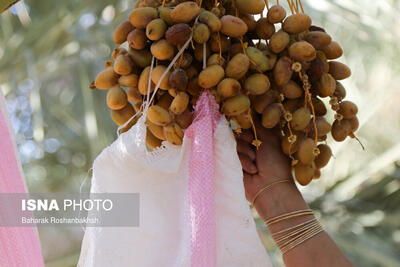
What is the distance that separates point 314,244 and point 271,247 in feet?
4.25

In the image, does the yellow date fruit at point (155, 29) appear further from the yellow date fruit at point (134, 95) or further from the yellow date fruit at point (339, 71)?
the yellow date fruit at point (339, 71)

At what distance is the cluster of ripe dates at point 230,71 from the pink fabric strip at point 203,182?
18 mm

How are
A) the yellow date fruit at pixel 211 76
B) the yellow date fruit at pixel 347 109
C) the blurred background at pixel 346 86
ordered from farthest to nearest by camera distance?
the blurred background at pixel 346 86 → the yellow date fruit at pixel 347 109 → the yellow date fruit at pixel 211 76

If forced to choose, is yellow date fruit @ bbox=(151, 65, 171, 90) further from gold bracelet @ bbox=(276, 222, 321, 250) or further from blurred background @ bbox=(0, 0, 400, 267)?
blurred background @ bbox=(0, 0, 400, 267)

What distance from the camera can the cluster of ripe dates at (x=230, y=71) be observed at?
70 cm

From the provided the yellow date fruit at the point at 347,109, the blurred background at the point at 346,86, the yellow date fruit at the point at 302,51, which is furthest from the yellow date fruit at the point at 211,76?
the blurred background at the point at 346,86

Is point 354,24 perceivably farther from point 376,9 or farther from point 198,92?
point 198,92

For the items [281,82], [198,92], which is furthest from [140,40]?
[281,82]

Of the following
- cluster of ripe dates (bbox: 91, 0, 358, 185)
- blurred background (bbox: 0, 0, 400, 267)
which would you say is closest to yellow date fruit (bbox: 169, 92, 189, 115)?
cluster of ripe dates (bbox: 91, 0, 358, 185)

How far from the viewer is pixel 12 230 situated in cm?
71

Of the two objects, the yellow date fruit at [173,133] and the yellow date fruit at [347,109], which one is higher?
the yellow date fruit at [347,109]

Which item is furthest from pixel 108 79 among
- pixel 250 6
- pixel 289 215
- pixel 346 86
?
pixel 346 86

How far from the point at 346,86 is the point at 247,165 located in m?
1.42

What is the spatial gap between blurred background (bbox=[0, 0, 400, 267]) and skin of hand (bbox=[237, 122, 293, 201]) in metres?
1.24
